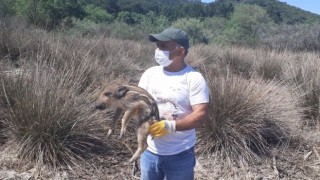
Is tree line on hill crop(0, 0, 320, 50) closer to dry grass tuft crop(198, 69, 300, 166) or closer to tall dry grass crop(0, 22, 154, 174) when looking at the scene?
tall dry grass crop(0, 22, 154, 174)

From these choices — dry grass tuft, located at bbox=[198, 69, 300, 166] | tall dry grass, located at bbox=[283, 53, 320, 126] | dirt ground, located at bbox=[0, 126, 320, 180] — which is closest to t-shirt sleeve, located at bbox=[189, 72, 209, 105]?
dirt ground, located at bbox=[0, 126, 320, 180]

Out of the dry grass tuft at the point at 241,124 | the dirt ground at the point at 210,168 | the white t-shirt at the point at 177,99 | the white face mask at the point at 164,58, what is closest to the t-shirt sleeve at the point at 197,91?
the white t-shirt at the point at 177,99

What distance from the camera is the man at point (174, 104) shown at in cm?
341

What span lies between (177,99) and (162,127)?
300 millimetres

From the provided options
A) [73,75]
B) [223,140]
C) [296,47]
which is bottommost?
[296,47]

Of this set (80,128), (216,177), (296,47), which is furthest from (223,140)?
(296,47)

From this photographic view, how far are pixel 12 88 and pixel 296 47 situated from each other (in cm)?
1849

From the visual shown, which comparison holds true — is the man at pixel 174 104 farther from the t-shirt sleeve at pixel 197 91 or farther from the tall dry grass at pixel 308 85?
the tall dry grass at pixel 308 85

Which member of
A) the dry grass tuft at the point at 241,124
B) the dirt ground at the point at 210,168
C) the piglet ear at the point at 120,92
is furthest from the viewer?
the dry grass tuft at the point at 241,124

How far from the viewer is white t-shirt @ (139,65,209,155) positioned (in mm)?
3420

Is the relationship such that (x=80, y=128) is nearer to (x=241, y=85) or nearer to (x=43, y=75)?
(x=43, y=75)

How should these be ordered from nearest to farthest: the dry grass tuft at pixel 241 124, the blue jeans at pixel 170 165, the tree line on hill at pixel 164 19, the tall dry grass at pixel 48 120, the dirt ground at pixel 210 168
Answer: the blue jeans at pixel 170 165, the dirt ground at pixel 210 168, the tall dry grass at pixel 48 120, the dry grass tuft at pixel 241 124, the tree line on hill at pixel 164 19

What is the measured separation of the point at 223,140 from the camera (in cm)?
639

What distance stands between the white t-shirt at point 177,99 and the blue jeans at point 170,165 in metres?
0.05
